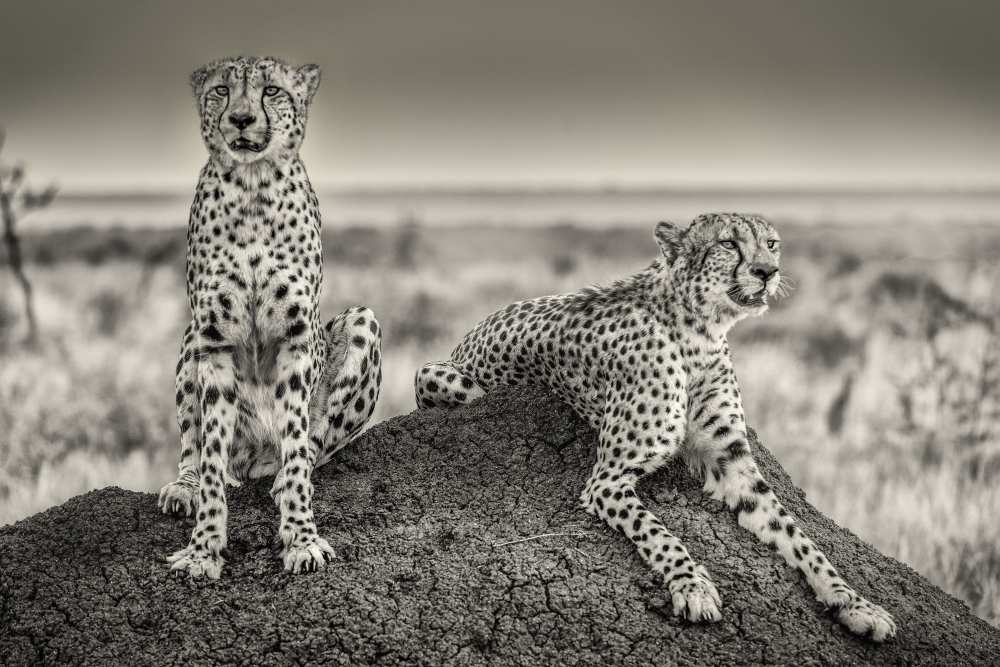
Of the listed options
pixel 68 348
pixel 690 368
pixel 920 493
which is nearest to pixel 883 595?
pixel 690 368

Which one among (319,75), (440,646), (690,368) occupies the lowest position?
(440,646)

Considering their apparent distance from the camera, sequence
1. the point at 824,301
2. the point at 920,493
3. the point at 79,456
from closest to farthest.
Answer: the point at 920,493 → the point at 79,456 → the point at 824,301

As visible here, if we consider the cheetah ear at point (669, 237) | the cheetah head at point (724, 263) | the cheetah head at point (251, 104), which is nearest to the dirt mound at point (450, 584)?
the cheetah head at point (724, 263)

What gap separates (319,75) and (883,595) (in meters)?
2.76

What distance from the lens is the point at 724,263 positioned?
439cm

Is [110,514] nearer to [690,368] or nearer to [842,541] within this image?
[690,368]

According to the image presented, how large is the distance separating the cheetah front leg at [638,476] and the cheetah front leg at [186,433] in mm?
1444

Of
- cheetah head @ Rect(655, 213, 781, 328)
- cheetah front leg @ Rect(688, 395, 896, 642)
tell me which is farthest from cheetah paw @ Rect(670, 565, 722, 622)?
cheetah head @ Rect(655, 213, 781, 328)

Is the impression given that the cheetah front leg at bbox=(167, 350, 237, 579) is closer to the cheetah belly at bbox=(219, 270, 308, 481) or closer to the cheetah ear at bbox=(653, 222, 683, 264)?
the cheetah belly at bbox=(219, 270, 308, 481)

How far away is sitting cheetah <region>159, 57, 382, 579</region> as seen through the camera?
4125 millimetres

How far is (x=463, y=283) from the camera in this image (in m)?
18.8

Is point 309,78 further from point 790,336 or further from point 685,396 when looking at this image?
point 790,336

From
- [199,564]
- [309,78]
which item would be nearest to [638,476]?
[199,564]

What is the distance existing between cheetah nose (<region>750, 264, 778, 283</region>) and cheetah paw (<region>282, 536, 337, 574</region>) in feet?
5.76
